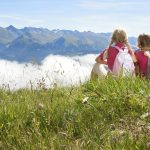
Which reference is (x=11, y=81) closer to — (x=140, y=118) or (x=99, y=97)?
(x=99, y=97)

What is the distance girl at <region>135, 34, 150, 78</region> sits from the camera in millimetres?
10750

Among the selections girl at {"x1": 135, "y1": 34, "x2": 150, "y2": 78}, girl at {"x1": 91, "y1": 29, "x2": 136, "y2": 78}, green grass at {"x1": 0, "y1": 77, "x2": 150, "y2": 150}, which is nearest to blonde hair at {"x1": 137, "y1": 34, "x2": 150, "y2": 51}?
girl at {"x1": 135, "y1": 34, "x2": 150, "y2": 78}

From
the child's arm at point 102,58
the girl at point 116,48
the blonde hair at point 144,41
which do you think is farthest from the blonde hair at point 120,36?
the child's arm at point 102,58

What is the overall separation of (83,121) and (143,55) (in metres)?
5.94

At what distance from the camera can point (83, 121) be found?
5.34 meters

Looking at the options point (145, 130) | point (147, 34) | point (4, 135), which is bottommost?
point (4, 135)

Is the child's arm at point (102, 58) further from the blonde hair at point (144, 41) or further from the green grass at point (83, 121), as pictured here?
the green grass at point (83, 121)

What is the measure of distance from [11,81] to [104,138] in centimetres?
442

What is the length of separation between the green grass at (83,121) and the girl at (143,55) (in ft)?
13.4

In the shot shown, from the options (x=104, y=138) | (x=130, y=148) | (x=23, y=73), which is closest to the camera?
A: (x=130, y=148)

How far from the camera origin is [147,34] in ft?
36.6

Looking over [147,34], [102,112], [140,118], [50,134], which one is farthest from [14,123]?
[147,34]

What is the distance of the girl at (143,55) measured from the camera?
10.8 metres

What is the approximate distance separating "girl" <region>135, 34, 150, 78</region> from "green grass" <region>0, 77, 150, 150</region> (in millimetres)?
4095
